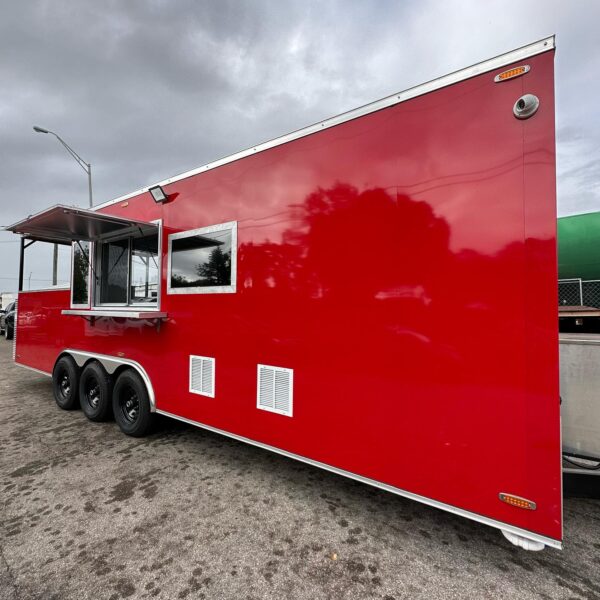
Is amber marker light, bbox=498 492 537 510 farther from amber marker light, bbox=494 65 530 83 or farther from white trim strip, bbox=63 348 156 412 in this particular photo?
white trim strip, bbox=63 348 156 412

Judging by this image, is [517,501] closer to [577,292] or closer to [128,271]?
[577,292]

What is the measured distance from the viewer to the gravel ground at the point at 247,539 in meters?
2.11

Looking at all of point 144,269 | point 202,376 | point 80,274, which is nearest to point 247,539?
point 202,376

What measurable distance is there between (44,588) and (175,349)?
2143mm

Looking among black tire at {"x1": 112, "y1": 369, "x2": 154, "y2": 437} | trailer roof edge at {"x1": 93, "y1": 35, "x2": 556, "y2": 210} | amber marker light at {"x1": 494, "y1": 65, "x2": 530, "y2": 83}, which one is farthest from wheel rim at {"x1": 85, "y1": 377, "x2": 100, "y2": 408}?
amber marker light at {"x1": 494, "y1": 65, "x2": 530, "y2": 83}

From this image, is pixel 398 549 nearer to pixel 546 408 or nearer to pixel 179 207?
pixel 546 408

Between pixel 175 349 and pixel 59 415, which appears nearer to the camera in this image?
pixel 175 349

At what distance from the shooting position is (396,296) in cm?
235

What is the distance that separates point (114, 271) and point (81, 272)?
703 mm

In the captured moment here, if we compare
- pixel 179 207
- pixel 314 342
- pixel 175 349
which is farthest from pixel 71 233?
pixel 314 342

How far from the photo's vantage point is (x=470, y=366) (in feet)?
6.85

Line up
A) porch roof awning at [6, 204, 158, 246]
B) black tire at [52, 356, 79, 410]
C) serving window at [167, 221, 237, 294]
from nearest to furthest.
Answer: serving window at [167, 221, 237, 294] < porch roof awning at [6, 204, 158, 246] < black tire at [52, 356, 79, 410]

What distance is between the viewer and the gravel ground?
2107 millimetres

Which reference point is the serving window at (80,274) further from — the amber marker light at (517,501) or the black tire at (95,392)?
the amber marker light at (517,501)
